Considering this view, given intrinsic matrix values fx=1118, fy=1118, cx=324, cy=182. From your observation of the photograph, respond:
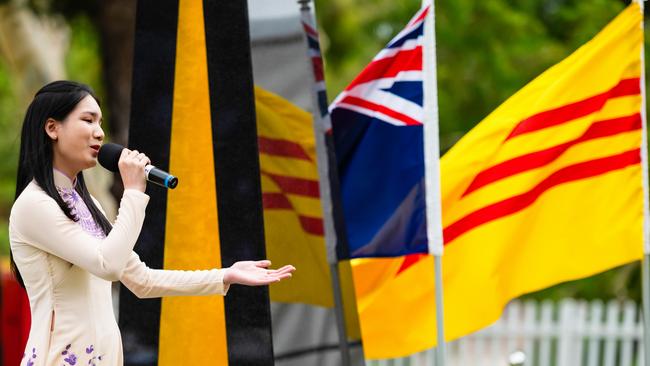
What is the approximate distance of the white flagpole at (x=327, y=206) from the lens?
457cm

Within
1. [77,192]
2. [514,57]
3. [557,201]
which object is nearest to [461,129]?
[514,57]

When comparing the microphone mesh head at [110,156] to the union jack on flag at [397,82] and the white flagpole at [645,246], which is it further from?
the white flagpole at [645,246]

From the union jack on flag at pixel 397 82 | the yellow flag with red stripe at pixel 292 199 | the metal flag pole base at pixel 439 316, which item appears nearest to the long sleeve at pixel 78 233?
the yellow flag with red stripe at pixel 292 199

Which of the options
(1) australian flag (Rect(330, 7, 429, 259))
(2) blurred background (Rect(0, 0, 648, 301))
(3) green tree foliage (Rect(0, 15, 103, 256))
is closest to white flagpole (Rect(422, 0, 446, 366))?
(1) australian flag (Rect(330, 7, 429, 259))

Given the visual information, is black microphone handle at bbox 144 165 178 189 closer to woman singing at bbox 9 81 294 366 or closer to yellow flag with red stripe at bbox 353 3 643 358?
woman singing at bbox 9 81 294 366

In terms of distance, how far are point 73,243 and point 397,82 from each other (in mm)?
2251

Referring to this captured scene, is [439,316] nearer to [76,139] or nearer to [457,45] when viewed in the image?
[76,139]

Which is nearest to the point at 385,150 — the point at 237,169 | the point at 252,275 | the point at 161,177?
the point at 237,169

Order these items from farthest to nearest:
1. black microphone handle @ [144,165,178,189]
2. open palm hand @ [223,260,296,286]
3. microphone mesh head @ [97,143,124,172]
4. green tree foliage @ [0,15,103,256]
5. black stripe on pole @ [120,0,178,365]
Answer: green tree foliage @ [0,15,103,256] < black stripe on pole @ [120,0,178,365] < open palm hand @ [223,260,296,286] < microphone mesh head @ [97,143,124,172] < black microphone handle @ [144,165,178,189]

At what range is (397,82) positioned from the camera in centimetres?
487

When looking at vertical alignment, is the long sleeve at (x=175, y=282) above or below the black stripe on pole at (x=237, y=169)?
below

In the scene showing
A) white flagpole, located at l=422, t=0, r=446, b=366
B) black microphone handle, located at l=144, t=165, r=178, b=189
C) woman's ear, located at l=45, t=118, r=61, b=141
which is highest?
white flagpole, located at l=422, t=0, r=446, b=366

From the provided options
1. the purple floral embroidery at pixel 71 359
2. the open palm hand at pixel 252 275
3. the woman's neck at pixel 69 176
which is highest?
the woman's neck at pixel 69 176

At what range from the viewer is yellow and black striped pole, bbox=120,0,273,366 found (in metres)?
4.02
